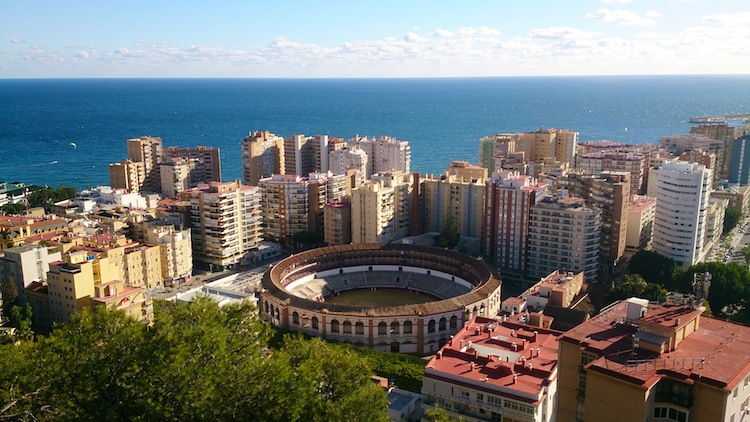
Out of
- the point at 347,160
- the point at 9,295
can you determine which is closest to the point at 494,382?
the point at 9,295

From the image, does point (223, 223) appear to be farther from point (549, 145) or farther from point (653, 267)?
point (549, 145)

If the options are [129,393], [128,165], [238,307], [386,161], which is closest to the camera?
[129,393]

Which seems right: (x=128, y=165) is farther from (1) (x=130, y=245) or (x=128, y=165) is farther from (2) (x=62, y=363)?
(2) (x=62, y=363)

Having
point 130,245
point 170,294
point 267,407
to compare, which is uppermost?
point 267,407

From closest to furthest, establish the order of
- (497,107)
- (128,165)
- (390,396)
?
(390,396) → (128,165) → (497,107)

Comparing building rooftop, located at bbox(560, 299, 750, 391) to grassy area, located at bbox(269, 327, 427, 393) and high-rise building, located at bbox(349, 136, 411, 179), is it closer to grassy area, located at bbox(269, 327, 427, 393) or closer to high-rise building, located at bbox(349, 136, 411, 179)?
grassy area, located at bbox(269, 327, 427, 393)

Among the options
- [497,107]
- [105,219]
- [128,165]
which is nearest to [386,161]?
[128,165]

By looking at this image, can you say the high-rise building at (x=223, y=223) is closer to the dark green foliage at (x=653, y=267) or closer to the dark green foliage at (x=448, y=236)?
the dark green foliage at (x=448, y=236)
